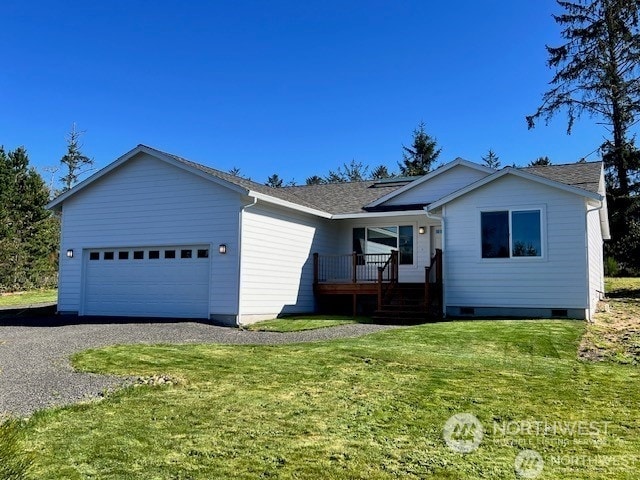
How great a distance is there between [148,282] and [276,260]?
3.61 m

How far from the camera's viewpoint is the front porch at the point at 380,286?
13.1m

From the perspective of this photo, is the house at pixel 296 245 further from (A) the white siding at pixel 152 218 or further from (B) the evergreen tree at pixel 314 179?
(B) the evergreen tree at pixel 314 179

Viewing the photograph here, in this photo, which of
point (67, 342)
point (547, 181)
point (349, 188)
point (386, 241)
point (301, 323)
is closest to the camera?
point (67, 342)

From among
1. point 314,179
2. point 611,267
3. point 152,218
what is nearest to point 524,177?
point 152,218

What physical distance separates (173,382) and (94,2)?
50.2ft

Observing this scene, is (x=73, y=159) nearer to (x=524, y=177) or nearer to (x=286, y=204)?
(x=286, y=204)

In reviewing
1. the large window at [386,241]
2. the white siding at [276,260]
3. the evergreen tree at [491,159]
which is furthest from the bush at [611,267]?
the evergreen tree at [491,159]

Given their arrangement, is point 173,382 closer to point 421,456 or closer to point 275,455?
point 275,455

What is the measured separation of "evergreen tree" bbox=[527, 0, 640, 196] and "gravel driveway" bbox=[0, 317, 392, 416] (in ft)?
73.8

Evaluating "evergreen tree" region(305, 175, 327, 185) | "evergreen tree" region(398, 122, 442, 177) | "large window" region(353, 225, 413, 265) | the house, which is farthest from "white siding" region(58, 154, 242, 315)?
"evergreen tree" region(305, 175, 327, 185)

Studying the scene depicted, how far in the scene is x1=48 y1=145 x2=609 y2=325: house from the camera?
12.4 metres

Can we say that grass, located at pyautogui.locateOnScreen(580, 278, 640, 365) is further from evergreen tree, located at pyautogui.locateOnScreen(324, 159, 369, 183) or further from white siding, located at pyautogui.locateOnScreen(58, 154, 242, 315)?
evergreen tree, located at pyautogui.locateOnScreen(324, 159, 369, 183)

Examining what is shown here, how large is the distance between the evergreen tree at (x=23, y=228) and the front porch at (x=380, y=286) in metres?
19.7

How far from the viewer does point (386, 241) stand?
16391 millimetres
